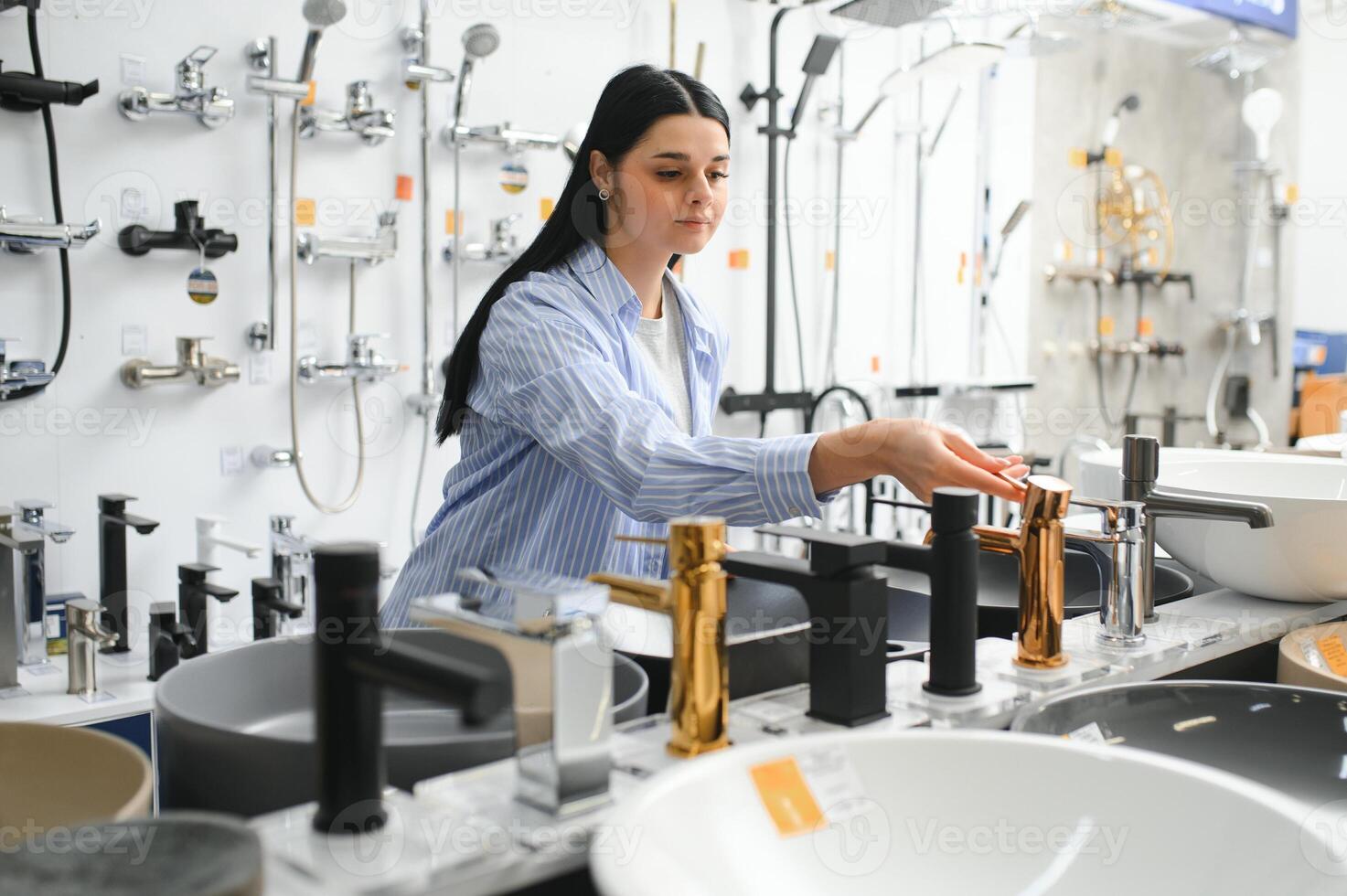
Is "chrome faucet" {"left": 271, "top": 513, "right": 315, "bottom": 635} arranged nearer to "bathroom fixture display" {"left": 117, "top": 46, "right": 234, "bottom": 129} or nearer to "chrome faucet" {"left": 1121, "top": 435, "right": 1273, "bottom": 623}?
"bathroom fixture display" {"left": 117, "top": 46, "right": 234, "bottom": 129}

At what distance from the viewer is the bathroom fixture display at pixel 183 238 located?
2.51 meters

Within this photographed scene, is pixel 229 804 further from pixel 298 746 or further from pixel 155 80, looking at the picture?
pixel 155 80

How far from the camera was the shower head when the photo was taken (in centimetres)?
280

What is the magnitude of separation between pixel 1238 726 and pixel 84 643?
5.58 ft

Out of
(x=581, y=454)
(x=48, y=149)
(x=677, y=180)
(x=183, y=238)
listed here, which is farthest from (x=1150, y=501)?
(x=48, y=149)

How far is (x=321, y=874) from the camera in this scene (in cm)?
67

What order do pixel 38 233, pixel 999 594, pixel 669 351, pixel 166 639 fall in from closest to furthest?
1. pixel 999 594
2. pixel 669 351
3. pixel 166 639
4. pixel 38 233

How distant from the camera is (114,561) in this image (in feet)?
7.28

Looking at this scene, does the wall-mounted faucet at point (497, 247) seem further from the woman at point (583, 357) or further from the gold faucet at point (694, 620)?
the gold faucet at point (694, 620)

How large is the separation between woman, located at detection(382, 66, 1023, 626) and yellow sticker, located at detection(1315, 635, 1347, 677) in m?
0.60

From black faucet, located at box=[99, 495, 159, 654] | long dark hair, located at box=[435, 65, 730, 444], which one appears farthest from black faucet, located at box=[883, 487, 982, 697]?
black faucet, located at box=[99, 495, 159, 654]

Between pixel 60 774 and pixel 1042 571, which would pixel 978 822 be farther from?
pixel 60 774

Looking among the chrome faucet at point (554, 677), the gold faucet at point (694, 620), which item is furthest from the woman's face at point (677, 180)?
the chrome faucet at point (554, 677)

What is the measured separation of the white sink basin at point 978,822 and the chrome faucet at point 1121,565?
37cm
